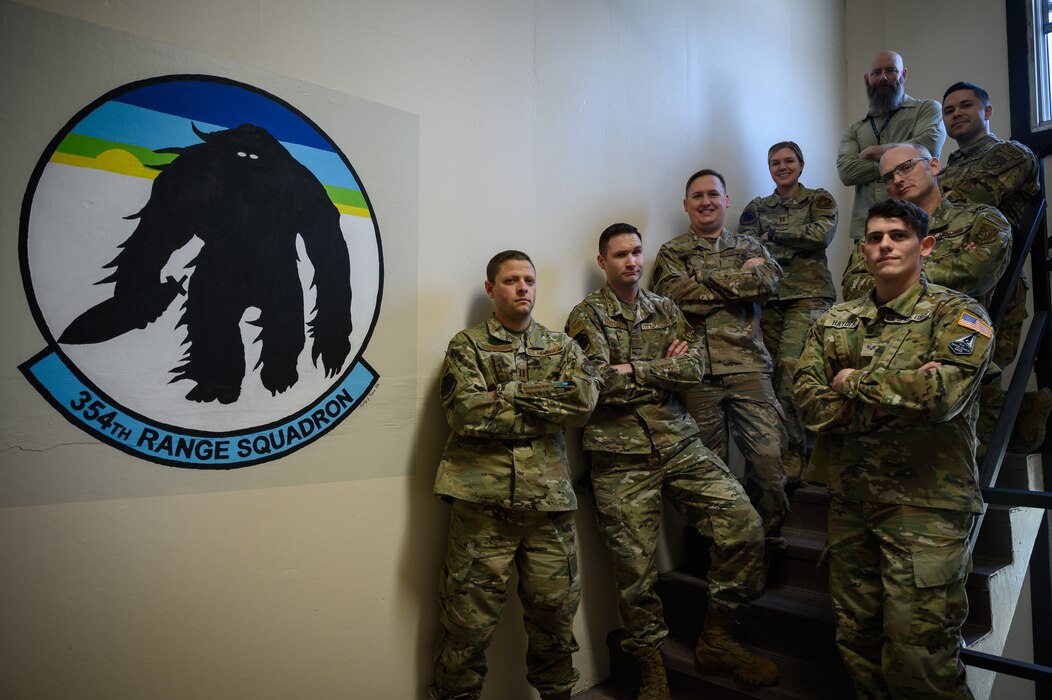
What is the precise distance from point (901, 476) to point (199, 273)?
222 centimetres

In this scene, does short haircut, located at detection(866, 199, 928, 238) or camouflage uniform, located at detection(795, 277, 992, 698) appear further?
short haircut, located at detection(866, 199, 928, 238)

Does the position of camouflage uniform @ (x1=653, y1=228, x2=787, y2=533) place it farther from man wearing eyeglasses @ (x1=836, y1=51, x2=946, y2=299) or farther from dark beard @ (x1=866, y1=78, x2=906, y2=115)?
dark beard @ (x1=866, y1=78, x2=906, y2=115)

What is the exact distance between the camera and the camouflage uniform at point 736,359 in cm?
284

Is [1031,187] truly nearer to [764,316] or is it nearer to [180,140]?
[764,316]

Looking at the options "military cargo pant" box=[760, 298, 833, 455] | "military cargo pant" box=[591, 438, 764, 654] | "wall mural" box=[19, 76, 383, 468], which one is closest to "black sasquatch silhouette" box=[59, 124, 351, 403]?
"wall mural" box=[19, 76, 383, 468]

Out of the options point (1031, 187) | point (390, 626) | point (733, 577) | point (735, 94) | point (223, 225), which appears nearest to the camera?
point (223, 225)

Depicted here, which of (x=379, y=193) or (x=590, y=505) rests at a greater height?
(x=379, y=193)

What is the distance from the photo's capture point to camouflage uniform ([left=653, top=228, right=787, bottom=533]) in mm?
2840

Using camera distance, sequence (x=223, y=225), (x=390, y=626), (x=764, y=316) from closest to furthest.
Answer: (x=223, y=225) → (x=390, y=626) → (x=764, y=316)

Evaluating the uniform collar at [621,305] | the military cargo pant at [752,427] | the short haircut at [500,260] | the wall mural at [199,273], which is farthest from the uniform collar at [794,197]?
the wall mural at [199,273]

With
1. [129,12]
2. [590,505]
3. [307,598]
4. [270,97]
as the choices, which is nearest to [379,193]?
[270,97]

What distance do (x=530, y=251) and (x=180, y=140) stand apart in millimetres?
1440

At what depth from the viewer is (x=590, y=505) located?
303 cm

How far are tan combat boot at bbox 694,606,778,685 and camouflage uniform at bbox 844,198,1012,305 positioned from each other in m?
1.35
